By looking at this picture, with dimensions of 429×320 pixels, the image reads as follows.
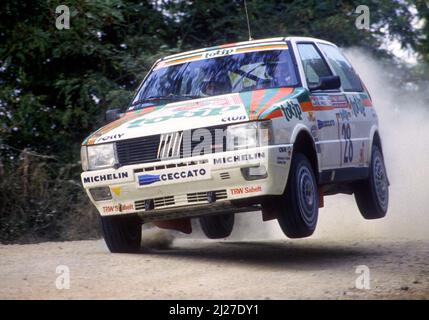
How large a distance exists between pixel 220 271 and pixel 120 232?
1.31 m

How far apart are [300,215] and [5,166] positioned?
5612mm

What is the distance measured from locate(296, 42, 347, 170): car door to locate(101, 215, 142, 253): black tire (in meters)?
1.87

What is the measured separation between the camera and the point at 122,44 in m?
14.6

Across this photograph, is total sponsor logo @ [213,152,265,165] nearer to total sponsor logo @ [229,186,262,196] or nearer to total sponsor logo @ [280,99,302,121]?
total sponsor logo @ [229,186,262,196]

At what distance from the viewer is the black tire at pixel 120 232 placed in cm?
814

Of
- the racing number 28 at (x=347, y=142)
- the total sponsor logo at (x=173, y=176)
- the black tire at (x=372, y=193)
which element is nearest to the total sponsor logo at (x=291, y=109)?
the total sponsor logo at (x=173, y=176)

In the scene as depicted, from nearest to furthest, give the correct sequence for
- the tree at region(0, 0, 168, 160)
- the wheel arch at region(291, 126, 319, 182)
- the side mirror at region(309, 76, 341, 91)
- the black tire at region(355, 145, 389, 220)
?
the wheel arch at region(291, 126, 319, 182), the side mirror at region(309, 76, 341, 91), the black tire at region(355, 145, 389, 220), the tree at region(0, 0, 168, 160)

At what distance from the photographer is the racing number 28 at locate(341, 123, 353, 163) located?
29.7 ft

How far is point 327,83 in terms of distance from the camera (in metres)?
8.28

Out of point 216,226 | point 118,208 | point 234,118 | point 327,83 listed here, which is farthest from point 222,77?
point 216,226

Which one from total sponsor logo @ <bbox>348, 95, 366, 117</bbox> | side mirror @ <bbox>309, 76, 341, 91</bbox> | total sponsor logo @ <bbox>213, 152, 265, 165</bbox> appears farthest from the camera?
total sponsor logo @ <bbox>348, 95, 366, 117</bbox>
